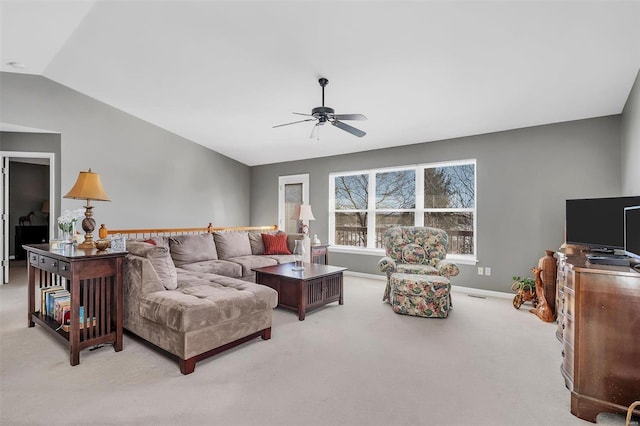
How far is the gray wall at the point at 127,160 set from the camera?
15.3ft

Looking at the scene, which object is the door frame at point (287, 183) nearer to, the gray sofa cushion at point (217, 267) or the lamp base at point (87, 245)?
the gray sofa cushion at point (217, 267)

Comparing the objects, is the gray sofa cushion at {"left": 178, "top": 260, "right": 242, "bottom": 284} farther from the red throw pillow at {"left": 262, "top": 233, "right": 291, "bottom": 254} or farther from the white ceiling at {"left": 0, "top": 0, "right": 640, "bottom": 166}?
the white ceiling at {"left": 0, "top": 0, "right": 640, "bottom": 166}

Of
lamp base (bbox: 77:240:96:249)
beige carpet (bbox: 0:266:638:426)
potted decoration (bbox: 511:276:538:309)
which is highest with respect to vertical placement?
lamp base (bbox: 77:240:96:249)

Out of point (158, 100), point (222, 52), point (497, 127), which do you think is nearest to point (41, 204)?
point (158, 100)

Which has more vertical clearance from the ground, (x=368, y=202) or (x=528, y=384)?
(x=368, y=202)

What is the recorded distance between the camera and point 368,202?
6.00m

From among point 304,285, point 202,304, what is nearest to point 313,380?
point 202,304

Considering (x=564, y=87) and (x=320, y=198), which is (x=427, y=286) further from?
(x=320, y=198)

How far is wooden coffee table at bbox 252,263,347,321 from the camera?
3.61 meters

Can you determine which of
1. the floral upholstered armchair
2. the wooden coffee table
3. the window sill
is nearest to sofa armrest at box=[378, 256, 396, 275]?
the floral upholstered armchair

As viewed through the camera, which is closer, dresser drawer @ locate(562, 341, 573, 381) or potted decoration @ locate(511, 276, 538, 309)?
dresser drawer @ locate(562, 341, 573, 381)

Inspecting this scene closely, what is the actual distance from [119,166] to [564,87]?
6.43m

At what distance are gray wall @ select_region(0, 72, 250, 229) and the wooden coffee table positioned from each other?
3081 mm

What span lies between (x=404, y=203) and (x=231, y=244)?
3025 millimetres
